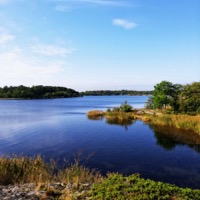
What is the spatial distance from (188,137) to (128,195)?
72.8ft

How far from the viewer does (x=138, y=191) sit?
29.4ft

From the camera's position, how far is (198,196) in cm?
880

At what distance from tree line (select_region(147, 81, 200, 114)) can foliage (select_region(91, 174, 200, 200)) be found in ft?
122

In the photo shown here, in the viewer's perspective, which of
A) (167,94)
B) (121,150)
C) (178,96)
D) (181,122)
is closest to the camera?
(121,150)

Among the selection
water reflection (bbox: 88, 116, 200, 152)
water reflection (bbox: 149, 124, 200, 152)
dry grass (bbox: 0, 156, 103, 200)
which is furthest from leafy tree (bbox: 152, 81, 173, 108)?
dry grass (bbox: 0, 156, 103, 200)

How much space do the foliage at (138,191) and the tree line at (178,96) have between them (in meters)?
37.2

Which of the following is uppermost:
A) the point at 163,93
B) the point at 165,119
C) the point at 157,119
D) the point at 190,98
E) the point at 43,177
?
the point at 163,93

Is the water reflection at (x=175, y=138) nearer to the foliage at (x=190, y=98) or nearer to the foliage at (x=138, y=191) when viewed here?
the foliage at (x=190, y=98)

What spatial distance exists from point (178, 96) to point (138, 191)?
44.5 metres

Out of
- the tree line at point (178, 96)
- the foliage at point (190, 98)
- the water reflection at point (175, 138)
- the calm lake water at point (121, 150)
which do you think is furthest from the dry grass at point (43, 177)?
the foliage at point (190, 98)

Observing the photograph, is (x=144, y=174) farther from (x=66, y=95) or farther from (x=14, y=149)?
(x=66, y=95)

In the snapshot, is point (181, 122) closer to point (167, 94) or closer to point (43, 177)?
point (167, 94)

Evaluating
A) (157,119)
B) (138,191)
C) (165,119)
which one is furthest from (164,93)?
(138,191)

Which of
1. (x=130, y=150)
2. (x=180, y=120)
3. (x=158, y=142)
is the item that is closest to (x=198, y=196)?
(x=130, y=150)
